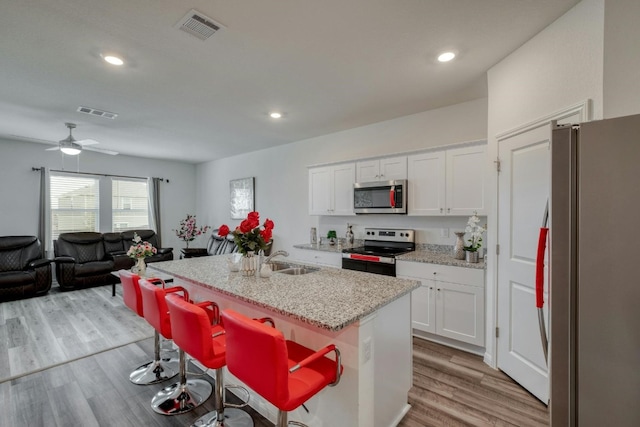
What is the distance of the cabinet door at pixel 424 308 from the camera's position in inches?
121

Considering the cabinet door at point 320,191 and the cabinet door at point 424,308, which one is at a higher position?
the cabinet door at point 320,191

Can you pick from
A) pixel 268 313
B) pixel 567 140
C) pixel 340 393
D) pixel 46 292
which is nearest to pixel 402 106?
pixel 567 140

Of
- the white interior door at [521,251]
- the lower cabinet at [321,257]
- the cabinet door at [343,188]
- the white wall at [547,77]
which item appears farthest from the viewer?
the cabinet door at [343,188]

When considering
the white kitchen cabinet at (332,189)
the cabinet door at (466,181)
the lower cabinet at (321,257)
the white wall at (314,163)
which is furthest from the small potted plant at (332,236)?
the cabinet door at (466,181)

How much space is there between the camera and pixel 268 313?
1.96 m

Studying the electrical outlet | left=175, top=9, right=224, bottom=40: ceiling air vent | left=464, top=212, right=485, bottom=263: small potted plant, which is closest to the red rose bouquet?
the electrical outlet

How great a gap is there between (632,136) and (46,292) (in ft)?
23.7

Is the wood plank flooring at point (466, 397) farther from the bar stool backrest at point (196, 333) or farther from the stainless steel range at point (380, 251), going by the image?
the bar stool backrest at point (196, 333)

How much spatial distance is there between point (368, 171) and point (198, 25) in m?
2.57

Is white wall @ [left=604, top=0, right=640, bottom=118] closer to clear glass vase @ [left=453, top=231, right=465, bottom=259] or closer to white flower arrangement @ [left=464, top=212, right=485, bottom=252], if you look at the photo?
white flower arrangement @ [left=464, top=212, right=485, bottom=252]

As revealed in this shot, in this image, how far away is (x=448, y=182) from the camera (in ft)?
10.7

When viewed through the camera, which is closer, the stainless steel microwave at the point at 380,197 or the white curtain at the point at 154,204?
the stainless steel microwave at the point at 380,197

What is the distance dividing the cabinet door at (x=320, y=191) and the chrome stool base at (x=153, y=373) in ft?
8.97

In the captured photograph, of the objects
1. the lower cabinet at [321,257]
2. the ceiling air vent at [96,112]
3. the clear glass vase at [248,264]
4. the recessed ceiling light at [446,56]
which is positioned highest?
the recessed ceiling light at [446,56]
